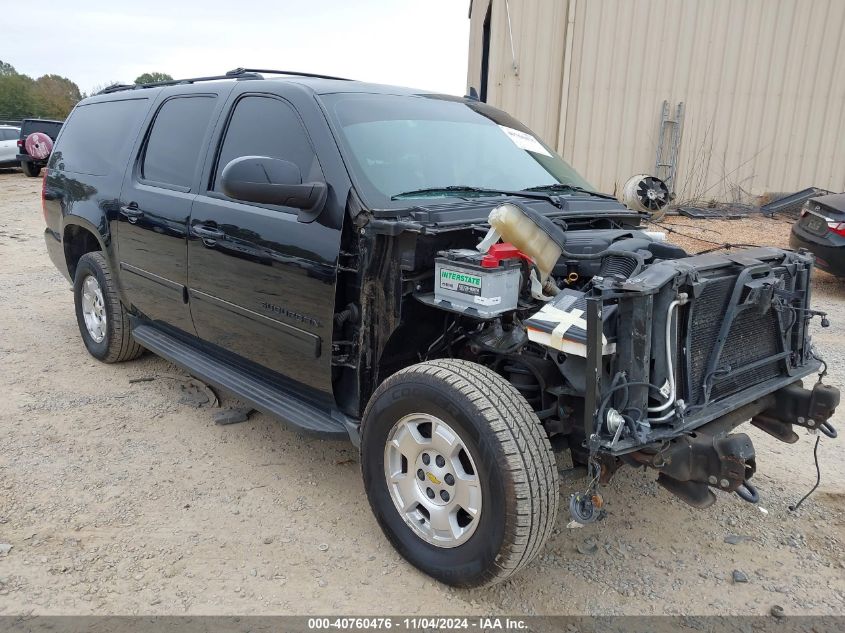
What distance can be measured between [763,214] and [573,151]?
11.7 ft

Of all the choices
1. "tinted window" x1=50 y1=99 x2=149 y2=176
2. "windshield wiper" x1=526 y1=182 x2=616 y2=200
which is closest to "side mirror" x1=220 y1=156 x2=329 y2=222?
"windshield wiper" x1=526 y1=182 x2=616 y2=200

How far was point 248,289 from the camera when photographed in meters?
3.49

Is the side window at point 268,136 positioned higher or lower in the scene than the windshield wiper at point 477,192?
higher

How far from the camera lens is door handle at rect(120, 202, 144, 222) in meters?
4.32

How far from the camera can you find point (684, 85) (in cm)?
1212

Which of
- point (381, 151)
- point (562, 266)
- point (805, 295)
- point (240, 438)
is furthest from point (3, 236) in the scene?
point (805, 295)

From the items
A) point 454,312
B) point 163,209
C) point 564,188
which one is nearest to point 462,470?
point 454,312

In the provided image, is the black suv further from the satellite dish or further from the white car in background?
the white car in background

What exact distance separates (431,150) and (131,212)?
2.19 metres

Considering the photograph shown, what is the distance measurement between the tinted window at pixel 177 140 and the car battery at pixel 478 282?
2.00 m

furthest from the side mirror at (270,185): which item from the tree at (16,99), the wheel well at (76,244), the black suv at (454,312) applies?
the tree at (16,99)

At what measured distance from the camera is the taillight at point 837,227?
7.26m

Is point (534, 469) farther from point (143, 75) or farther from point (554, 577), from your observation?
point (143, 75)

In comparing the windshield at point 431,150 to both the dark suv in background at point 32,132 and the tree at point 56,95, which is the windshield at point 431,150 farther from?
the tree at point 56,95
